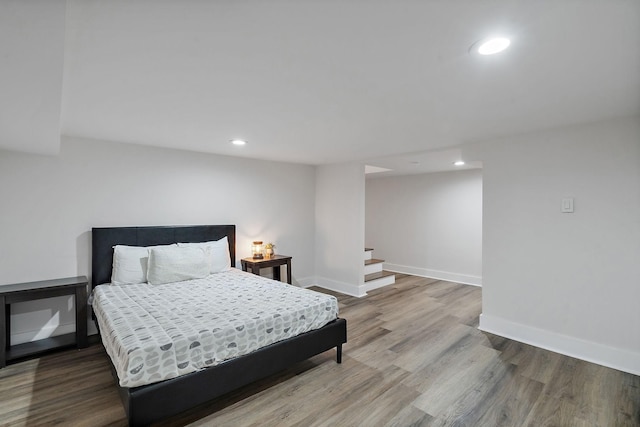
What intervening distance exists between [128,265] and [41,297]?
28.8 inches

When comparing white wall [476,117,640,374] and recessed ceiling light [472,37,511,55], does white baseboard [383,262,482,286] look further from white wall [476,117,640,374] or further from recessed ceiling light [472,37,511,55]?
recessed ceiling light [472,37,511,55]

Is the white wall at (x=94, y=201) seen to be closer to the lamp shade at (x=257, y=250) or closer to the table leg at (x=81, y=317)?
the lamp shade at (x=257, y=250)

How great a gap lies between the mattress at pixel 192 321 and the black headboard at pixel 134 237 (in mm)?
254

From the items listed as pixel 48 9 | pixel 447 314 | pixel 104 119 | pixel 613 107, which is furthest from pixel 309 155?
pixel 48 9

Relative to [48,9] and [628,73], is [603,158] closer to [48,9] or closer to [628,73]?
[628,73]

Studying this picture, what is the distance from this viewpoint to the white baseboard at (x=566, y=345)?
2612 millimetres

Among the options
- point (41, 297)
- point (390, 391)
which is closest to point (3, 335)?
→ point (41, 297)

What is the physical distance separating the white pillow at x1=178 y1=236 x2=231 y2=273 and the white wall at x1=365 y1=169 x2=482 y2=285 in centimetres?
388

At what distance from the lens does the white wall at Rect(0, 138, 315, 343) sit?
2984 millimetres

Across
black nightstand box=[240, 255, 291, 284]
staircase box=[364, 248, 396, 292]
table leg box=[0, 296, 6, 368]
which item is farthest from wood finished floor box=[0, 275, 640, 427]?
staircase box=[364, 248, 396, 292]

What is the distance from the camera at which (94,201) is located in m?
3.38

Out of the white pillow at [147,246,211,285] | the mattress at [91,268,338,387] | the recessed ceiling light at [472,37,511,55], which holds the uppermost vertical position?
the recessed ceiling light at [472,37,511,55]

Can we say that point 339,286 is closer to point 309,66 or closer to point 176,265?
point 176,265

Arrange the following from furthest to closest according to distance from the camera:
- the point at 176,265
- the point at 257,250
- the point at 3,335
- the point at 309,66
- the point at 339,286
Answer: the point at 339,286
the point at 257,250
the point at 176,265
the point at 3,335
the point at 309,66
